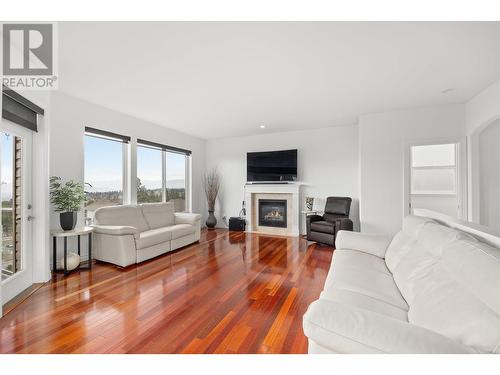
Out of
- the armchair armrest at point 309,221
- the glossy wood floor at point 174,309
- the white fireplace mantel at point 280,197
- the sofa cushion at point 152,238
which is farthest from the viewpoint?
the white fireplace mantel at point 280,197

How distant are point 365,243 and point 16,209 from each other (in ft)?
12.7

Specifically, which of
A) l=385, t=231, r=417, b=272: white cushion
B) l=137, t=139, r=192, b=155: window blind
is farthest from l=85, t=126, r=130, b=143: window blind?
l=385, t=231, r=417, b=272: white cushion

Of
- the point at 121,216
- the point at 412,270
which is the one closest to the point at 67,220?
the point at 121,216

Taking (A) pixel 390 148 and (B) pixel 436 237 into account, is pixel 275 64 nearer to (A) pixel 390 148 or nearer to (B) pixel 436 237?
(B) pixel 436 237

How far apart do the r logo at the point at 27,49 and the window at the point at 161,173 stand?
7.22 feet

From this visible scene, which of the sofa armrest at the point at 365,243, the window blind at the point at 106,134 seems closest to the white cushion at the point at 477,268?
the sofa armrest at the point at 365,243

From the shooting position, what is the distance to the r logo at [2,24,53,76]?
1.92 meters

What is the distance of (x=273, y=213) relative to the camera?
18.9 feet

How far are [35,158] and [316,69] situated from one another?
3.46 metres

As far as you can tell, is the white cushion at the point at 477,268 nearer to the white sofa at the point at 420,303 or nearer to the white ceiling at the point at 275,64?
the white sofa at the point at 420,303

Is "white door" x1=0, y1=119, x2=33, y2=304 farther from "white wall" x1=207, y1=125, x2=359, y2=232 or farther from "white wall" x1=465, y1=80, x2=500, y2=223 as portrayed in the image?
"white wall" x1=465, y1=80, x2=500, y2=223

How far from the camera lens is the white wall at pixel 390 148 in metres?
3.79

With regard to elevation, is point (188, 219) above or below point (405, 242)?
below

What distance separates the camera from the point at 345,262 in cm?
207
